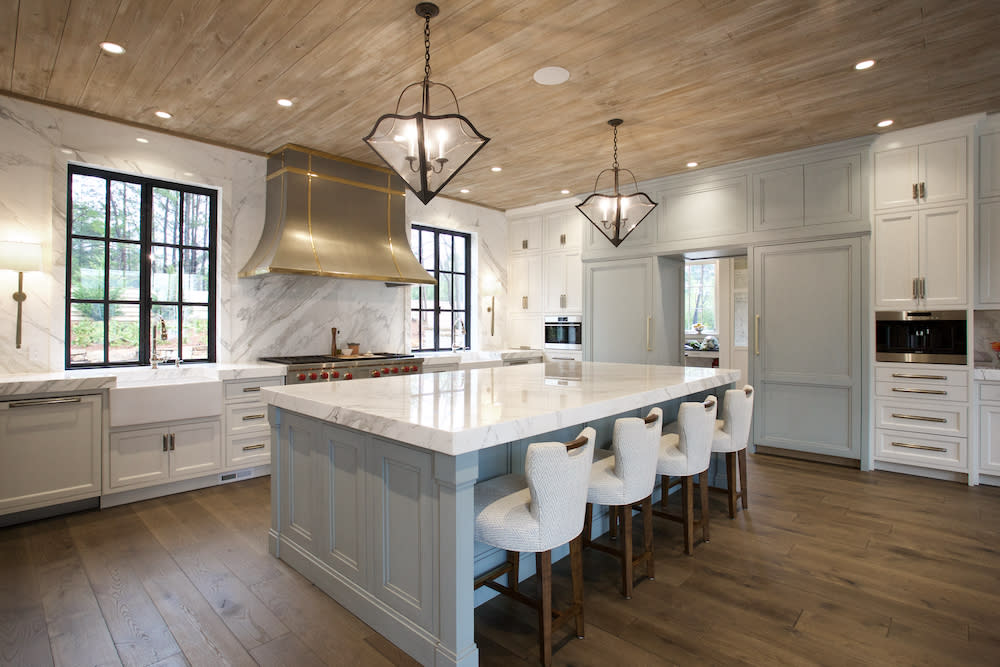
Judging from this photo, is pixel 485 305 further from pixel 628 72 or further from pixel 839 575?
pixel 839 575

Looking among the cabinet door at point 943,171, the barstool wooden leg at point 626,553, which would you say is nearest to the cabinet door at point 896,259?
the cabinet door at point 943,171

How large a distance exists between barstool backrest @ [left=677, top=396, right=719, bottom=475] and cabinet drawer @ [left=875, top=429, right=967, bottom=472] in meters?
2.55

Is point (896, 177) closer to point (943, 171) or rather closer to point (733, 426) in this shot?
point (943, 171)

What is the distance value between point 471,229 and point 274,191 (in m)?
2.61

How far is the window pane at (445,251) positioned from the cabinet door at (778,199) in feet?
11.5

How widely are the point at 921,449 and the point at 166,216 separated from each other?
6.36 metres

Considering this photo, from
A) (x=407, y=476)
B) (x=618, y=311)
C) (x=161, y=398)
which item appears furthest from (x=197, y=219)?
(x=618, y=311)

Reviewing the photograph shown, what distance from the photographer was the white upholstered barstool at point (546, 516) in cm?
175

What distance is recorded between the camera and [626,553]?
7.52ft

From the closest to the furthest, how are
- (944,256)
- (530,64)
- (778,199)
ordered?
(530,64) < (944,256) < (778,199)

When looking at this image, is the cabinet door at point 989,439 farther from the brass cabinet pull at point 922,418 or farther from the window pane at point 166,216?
the window pane at point 166,216

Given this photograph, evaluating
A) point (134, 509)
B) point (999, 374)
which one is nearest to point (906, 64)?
point (999, 374)

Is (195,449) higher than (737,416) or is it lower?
lower

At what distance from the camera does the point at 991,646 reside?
1.95m
